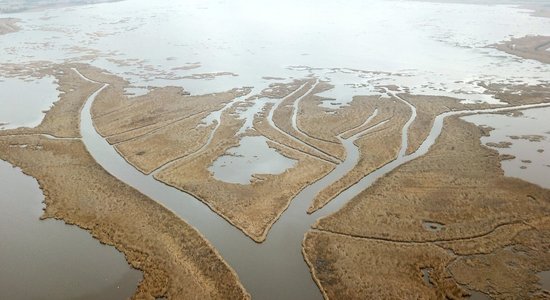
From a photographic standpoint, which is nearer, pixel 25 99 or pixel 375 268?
pixel 375 268

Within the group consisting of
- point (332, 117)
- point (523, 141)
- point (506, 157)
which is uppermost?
point (523, 141)

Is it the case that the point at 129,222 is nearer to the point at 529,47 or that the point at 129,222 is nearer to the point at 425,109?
the point at 425,109

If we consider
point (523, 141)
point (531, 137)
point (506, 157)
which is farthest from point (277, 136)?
point (531, 137)

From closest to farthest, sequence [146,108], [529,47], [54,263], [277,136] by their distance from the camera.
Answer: [54,263], [277,136], [146,108], [529,47]

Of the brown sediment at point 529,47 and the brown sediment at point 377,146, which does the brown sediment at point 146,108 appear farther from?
the brown sediment at point 529,47

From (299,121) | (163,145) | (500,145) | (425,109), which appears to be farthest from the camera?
(425,109)

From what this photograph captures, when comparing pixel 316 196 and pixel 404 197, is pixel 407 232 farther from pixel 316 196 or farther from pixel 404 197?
pixel 316 196

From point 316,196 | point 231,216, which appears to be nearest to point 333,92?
point 316,196

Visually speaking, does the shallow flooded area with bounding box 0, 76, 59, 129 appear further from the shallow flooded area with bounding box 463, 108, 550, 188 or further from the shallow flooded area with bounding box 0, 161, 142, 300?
the shallow flooded area with bounding box 463, 108, 550, 188
